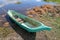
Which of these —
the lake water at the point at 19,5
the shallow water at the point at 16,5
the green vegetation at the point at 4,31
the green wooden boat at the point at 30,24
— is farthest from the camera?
the lake water at the point at 19,5

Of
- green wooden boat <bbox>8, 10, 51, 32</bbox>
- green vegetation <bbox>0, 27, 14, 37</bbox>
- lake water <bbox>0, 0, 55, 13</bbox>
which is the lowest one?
lake water <bbox>0, 0, 55, 13</bbox>

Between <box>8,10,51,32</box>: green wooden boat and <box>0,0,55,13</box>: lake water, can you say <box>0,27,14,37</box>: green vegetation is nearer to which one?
<box>8,10,51,32</box>: green wooden boat

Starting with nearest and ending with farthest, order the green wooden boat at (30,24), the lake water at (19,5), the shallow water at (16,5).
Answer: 1. the green wooden boat at (30,24)
2. the shallow water at (16,5)
3. the lake water at (19,5)

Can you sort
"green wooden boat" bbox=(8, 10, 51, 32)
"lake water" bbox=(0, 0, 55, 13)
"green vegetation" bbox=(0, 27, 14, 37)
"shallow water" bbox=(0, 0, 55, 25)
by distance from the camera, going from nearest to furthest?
"green wooden boat" bbox=(8, 10, 51, 32) → "green vegetation" bbox=(0, 27, 14, 37) → "shallow water" bbox=(0, 0, 55, 25) → "lake water" bbox=(0, 0, 55, 13)

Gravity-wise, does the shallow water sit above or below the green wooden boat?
below

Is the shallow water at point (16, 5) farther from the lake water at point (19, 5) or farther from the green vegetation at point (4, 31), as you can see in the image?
the green vegetation at point (4, 31)

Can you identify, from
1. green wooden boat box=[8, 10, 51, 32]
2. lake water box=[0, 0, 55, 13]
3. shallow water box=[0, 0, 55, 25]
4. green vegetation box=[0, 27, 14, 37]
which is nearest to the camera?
green wooden boat box=[8, 10, 51, 32]

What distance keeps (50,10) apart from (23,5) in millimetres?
4712

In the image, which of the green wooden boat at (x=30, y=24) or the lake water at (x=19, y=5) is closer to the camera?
the green wooden boat at (x=30, y=24)

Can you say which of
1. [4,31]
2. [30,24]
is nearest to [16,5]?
[30,24]

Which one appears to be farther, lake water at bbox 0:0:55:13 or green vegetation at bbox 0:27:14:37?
→ lake water at bbox 0:0:55:13

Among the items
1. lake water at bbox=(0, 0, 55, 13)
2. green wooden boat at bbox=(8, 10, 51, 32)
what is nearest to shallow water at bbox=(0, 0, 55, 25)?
lake water at bbox=(0, 0, 55, 13)

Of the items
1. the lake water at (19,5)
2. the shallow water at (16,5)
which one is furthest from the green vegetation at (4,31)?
the lake water at (19,5)

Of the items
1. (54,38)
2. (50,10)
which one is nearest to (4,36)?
(54,38)
